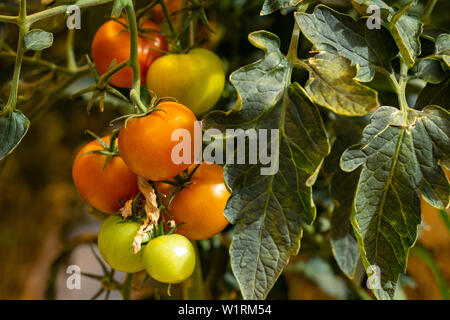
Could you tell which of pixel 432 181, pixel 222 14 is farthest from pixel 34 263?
pixel 432 181

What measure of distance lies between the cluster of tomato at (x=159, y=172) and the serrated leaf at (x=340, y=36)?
0.36 feet

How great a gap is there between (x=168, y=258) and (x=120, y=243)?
0.06 metres

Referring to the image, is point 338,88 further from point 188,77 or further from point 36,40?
A: point 36,40

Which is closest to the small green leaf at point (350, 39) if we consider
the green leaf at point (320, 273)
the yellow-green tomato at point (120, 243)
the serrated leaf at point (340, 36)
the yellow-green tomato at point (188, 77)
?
the serrated leaf at point (340, 36)

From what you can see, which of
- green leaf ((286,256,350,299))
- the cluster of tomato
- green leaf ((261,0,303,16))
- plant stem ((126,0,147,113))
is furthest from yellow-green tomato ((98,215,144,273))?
green leaf ((286,256,350,299))

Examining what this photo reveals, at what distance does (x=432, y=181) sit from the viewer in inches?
15.9

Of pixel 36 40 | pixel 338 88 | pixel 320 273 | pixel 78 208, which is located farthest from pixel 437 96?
pixel 78 208

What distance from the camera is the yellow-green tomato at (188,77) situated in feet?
1.48

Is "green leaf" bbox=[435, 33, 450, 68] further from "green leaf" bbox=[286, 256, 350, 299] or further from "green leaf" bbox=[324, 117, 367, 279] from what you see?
"green leaf" bbox=[286, 256, 350, 299]

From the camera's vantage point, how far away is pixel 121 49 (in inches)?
19.6

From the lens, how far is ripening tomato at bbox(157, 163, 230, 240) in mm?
433

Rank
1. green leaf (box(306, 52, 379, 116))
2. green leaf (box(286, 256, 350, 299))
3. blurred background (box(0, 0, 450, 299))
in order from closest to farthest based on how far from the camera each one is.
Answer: green leaf (box(306, 52, 379, 116))
blurred background (box(0, 0, 450, 299))
green leaf (box(286, 256, 350, 299))

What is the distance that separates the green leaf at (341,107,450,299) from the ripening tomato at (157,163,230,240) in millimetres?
122
